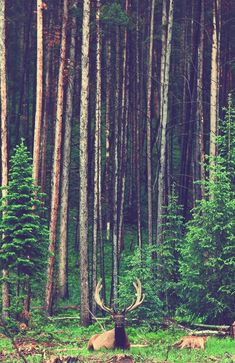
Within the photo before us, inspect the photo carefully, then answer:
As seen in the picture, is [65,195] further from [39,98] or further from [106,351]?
[106,351]

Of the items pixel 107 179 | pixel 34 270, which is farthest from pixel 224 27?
pixel 34 270

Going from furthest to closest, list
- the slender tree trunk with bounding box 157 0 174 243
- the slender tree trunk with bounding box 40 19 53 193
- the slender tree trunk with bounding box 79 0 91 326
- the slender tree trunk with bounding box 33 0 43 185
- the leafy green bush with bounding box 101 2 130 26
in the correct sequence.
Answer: the slender tree trunk with bounding box 40 19 53 193, the leafy green bush with bounding box 101 2 130 26, the slender tree trunk with bounding box 157 0 174 243, the slender tree trunk with bounding box 33 0 43 185, the slender tree trunk with bounding box 79 0 91 326

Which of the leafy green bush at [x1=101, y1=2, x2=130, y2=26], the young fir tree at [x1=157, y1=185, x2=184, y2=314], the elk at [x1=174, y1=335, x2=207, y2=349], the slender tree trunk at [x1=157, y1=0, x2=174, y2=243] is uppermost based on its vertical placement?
the leafy green bush at [x1=101, y1=2, x2=130, y2=26]

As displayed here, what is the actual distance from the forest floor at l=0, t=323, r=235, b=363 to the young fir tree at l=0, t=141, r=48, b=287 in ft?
5.43

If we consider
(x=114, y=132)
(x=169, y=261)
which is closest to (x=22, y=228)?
(x=169, y=261)

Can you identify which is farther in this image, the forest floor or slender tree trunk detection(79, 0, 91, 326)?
slender tree trunk detection(79, 0, 91, 326)

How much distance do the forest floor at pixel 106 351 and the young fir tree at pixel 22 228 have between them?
5.43 feet

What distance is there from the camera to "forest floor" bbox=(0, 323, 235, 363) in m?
16.7

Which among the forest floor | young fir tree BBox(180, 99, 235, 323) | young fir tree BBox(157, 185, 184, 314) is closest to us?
the forest floor

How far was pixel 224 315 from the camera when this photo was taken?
850 inches

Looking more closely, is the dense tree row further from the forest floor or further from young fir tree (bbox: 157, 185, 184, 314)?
the forest floor

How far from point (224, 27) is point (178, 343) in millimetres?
22624

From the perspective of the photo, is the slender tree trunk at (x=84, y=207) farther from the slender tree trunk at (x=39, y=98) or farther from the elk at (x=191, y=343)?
the elk at (x=191, y=343)

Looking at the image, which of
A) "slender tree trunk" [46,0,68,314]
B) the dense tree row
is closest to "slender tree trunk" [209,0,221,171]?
the dense tree row
